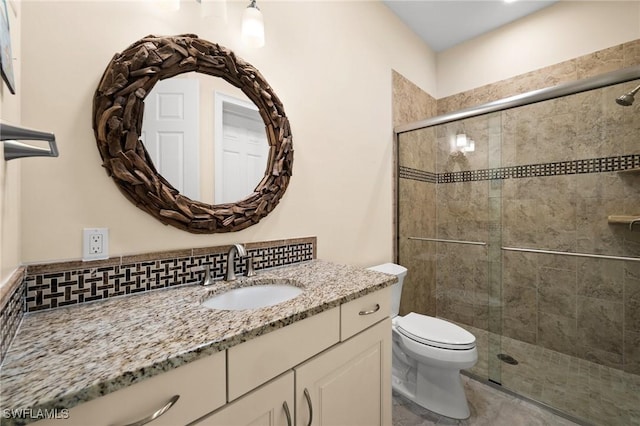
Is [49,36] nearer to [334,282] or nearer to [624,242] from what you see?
[334,282]

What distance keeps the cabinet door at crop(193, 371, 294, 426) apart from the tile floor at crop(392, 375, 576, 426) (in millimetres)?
1056

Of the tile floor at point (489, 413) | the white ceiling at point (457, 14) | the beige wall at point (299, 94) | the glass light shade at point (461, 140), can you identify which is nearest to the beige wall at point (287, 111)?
the beige wall at point (299, 94)

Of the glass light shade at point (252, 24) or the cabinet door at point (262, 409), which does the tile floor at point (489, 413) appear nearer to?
the cabinet door at point (262, 409)

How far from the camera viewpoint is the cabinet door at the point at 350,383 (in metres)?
0.86

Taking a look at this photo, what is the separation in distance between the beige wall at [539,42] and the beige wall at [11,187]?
→ 311 centimetres

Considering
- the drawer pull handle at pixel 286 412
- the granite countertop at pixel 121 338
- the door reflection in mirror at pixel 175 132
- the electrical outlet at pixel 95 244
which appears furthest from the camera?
the door reflection in mirror at pixel 175 132

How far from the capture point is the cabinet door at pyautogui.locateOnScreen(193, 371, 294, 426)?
2.18 feet

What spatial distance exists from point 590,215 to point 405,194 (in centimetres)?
127

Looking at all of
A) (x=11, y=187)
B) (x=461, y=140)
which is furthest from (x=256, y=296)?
(x=461, y=140)

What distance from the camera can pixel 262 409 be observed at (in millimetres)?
740

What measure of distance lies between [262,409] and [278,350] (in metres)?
0.15

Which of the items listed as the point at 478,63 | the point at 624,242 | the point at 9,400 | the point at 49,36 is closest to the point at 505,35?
the point at 478,63

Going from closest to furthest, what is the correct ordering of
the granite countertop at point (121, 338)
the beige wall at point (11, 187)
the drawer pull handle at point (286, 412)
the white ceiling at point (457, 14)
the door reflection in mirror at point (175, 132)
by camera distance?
the granite countertop at point (121, 338), the beige wall at point (11, 187), the drawer pull handle at point (286, 412), the door reflection in mirror at point (175, 132), the white ceiling at point (457, 14)

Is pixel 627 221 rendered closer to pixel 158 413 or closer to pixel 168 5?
pixel 158 413
